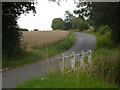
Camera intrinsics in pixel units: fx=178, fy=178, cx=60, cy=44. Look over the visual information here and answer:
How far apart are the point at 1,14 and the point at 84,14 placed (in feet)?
35.2

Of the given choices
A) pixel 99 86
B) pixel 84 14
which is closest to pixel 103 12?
pixel 84 14

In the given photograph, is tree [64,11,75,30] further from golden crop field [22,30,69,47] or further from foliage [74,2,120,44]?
foliage [74,2,120,44]

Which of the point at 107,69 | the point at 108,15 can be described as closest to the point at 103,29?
the point at 108,15

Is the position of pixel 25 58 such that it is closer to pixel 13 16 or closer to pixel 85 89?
pixel 13 16

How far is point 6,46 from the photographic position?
8.45 m

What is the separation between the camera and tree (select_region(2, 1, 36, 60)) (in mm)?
8438

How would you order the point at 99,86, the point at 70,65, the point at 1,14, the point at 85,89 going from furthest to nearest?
the point at 1,14 → the point at 70,65 → the point at 99,86 → the point at 85,89

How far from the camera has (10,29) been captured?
8.87 metres

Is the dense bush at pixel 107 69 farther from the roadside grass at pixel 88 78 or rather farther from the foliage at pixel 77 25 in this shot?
the foliage at pixel 77 25

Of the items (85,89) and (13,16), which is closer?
(85,89)

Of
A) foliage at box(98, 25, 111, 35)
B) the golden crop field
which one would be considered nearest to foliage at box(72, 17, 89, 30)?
the golden crop field

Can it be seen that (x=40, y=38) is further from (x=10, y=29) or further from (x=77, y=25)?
(x=77, y=25)

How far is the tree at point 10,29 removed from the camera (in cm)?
844

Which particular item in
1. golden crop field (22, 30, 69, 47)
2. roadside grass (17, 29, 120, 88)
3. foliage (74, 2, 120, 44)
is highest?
foliage (74, 2, 120, 44)
